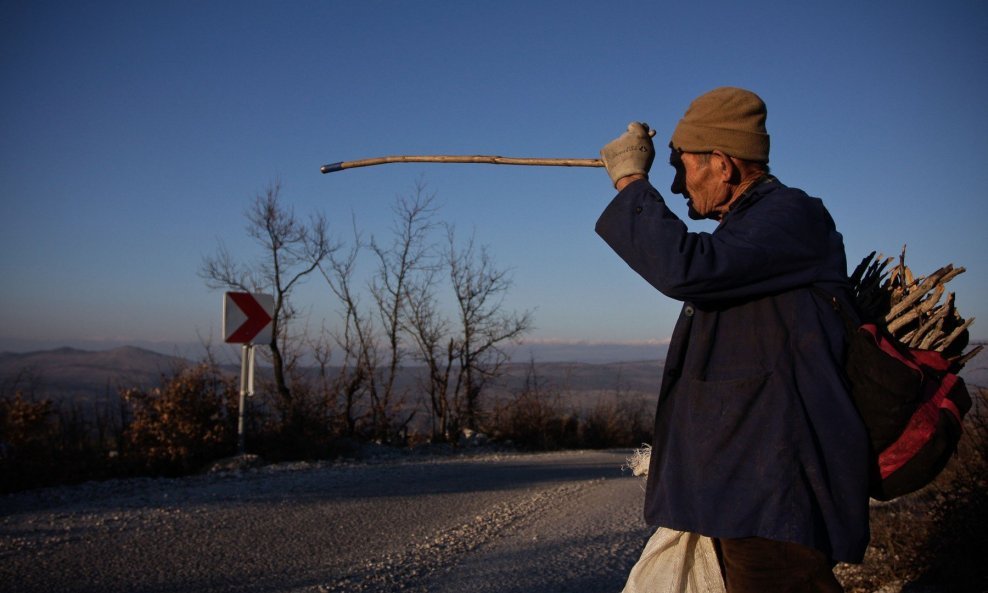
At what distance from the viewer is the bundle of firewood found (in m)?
2.56

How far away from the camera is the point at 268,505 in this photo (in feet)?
21.6

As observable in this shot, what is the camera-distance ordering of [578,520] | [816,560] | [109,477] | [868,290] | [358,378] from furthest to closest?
[358,378] → [109,477] → [578,520] → [868,290] → [816,560]

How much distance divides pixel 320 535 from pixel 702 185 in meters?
4.23

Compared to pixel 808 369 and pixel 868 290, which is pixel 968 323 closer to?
pixel 868 290

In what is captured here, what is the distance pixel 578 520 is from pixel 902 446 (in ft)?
A: 14.8

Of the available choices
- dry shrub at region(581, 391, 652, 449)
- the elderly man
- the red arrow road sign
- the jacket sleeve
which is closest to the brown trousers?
the elderly man

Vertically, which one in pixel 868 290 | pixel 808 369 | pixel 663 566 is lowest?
pixel 663 566

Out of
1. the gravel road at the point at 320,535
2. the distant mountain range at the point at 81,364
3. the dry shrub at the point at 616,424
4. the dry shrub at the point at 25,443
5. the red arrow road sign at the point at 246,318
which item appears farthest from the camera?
the distant mountain range at the point at 81,364

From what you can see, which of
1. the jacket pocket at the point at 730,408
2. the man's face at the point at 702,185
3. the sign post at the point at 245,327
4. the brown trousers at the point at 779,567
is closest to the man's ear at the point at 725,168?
the man's face at the point at 702,185

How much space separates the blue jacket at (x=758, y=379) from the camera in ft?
6.50

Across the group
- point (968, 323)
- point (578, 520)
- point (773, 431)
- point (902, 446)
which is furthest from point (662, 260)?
point (578, 520)

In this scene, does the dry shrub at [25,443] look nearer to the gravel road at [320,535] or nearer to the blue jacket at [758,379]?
the gravel road at [320,535]

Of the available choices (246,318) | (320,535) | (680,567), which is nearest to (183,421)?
(246,318)

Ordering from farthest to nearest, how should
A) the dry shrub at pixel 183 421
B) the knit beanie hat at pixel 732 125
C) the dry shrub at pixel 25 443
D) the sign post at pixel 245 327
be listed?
1. the sign post at pixel 245 327
2. the dry shrub at pixel 183 421
3. the dry shrub at pixel 25 443
4. the knit beanie hat at pixel 732 125
